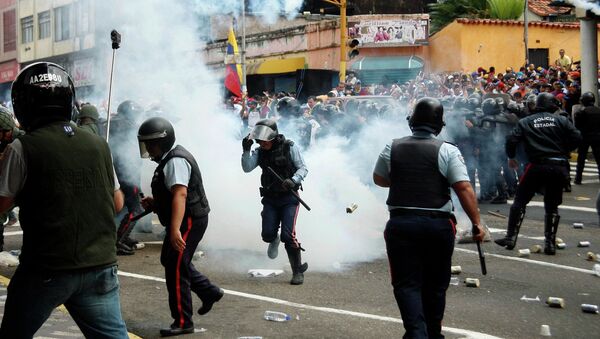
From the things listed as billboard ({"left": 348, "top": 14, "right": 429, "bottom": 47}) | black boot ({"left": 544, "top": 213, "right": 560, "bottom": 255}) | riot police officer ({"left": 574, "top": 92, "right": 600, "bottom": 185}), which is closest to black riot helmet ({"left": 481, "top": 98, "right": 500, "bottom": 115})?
riot police officer ({"left": 574, "top": 92, "right": 600, "bottom": 185})

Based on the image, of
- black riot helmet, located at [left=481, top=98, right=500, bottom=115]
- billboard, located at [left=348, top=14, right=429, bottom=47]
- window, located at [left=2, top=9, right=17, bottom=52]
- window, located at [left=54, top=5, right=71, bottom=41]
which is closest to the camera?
black riot helmet, located at [left=481, top=98, right=500, bottom=115]

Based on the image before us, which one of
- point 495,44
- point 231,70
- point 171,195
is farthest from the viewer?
point 495,44

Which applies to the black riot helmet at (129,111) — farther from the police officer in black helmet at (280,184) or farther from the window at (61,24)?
the window at (61,24)

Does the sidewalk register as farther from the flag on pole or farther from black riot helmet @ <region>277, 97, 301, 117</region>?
the flag on pole

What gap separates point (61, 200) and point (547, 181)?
735cm

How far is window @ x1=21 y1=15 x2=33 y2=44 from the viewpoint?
40.4m

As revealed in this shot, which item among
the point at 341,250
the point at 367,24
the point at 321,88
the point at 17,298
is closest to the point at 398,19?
the point at 367,24

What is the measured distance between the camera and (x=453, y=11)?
37.8 metres

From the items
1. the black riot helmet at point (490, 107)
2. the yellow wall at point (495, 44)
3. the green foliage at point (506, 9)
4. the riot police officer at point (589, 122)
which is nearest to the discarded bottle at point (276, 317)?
the black riot helmet at point (490, 107)

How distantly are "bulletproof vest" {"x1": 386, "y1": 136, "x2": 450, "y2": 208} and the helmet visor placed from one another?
10.7 feet

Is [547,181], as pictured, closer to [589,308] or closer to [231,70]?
[589,308]

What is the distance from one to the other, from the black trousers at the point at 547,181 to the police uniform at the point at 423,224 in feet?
15.9

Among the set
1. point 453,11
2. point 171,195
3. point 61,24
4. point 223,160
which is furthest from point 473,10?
point 171,195

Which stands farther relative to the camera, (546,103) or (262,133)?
(546,103)
